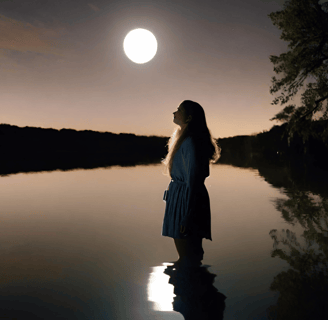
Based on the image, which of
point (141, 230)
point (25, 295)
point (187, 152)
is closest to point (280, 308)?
point (187, 152)

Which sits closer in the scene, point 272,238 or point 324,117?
point 272,238

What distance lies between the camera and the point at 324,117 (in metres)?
17.3

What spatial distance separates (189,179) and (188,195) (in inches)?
6.9

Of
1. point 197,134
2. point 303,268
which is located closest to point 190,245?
point 197,134

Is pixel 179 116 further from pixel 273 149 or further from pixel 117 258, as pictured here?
pixel 273 149

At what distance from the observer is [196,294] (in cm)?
382

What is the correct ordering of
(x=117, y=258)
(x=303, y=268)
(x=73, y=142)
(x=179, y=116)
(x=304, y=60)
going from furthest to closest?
(x=73, y=142) < (x=304, y=60) < (x=117, y=258) < (x=303, y=268) < (x=179, y=116)

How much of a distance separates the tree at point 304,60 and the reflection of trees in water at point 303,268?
965 cm

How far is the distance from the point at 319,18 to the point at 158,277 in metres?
16.3

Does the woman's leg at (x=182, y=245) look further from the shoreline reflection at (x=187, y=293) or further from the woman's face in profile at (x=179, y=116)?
the woman's face in profile at (x=179, y=116)

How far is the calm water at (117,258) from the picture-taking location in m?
3.63

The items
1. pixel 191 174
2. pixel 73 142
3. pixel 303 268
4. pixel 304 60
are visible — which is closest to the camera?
pixel 191 174

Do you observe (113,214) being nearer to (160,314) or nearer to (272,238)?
(272,238)

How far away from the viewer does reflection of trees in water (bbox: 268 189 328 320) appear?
3.48 metres
